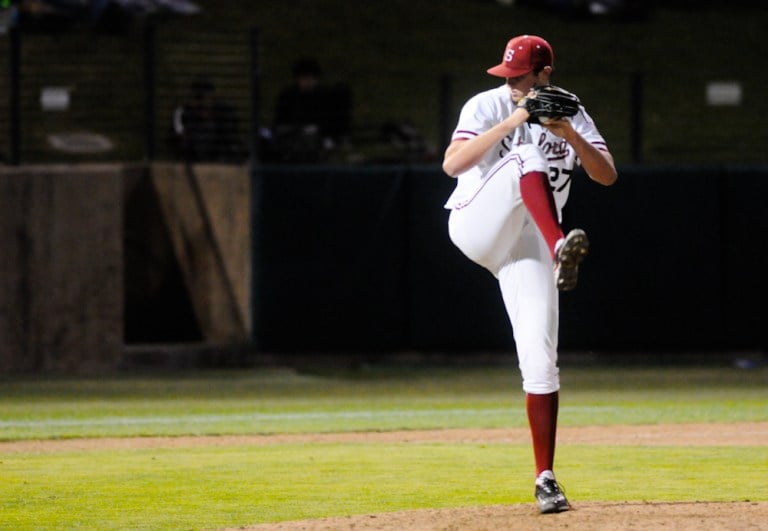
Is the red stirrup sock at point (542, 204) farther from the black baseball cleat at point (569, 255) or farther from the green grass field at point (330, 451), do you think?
the green grass field at point (330, 451)

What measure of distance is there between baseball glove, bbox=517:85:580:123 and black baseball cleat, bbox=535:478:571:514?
1.41m

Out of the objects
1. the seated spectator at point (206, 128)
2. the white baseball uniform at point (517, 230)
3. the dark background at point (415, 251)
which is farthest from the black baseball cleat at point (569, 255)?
the seated spectator at point (206, 128)

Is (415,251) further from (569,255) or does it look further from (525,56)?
(569,255)

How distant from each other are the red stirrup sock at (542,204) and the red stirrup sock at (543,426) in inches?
24.2

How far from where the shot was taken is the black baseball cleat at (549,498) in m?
5.90

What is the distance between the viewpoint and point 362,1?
2475 cm

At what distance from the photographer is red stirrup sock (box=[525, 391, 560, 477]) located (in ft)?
19.7

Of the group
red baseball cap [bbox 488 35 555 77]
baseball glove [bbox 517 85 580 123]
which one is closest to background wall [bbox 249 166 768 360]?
red baseball cap [bbox 488 35 555 77]

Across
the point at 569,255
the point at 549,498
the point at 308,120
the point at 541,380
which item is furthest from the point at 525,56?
the point at 308,120

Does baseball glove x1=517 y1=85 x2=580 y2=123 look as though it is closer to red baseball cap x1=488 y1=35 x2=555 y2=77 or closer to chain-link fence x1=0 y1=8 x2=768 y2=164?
red baseball cap x1=488 y1=35 x2=555 y2=77

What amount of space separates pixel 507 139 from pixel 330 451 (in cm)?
305

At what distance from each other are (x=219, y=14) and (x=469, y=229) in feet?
60.9

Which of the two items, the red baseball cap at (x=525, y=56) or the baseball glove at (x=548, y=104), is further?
the red baseball cap at (x=525, y=56)

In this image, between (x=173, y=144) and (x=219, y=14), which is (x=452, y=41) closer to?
(x=219, y=14)
